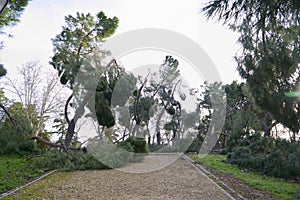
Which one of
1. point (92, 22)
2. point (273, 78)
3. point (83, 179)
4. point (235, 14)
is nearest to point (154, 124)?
point (92, 22)

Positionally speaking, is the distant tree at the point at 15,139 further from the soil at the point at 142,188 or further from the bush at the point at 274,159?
the bush at the point at 274,159

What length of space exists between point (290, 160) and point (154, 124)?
673 centimetres

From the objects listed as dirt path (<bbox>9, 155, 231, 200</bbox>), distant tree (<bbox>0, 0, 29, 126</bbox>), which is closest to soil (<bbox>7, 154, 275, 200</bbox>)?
dirt path (<bbox>9, 155, 231, 200</bbox>)

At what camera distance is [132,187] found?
426 cm

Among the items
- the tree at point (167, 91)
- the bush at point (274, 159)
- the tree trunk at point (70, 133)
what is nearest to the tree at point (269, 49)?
the bush at point (274, 159)

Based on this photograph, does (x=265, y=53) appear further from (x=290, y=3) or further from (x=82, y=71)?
(x=82, y=71)

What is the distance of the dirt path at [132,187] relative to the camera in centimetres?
363

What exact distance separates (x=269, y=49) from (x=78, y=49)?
749 centimetres

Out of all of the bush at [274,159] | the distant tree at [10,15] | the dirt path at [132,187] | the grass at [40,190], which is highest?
the distant tree at [10,15]

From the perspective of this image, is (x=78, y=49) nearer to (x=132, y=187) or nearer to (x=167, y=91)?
(x=167, y=91)

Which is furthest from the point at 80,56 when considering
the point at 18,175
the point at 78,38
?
the point at 18,175

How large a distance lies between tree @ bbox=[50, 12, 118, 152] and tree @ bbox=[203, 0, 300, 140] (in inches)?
221

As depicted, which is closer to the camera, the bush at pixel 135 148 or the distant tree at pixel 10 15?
the distant tree at pixel 10 15

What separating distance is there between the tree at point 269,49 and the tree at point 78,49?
5618mm
